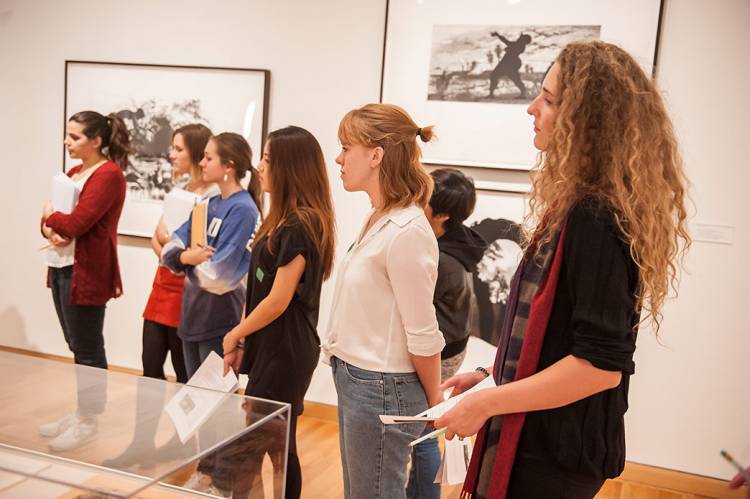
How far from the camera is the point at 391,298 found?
179 centimetres

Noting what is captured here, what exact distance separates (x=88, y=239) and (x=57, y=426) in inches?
86.4

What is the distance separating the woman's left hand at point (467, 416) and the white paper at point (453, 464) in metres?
0.43

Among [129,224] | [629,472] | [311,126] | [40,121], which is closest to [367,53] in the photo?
[311,126]

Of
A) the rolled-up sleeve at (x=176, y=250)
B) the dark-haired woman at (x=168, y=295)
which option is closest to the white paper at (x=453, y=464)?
the rolled-up sleeve at (x=176, y=250)

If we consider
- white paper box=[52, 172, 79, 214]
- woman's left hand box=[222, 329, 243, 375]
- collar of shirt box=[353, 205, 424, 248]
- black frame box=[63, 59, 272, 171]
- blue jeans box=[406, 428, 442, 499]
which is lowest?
blue jeans box=[406, 428, 442, 499]

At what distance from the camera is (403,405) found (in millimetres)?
1790

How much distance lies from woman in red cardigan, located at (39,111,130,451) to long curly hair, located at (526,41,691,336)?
9.07 ft

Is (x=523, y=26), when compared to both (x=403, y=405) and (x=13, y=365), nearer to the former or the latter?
(x=403, y=405)

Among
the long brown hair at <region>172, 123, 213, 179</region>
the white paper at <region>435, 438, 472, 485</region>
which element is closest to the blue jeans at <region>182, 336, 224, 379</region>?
the long brown hair at <region>172, 123, 213, 179</region>

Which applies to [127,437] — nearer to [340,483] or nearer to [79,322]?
[340,483]

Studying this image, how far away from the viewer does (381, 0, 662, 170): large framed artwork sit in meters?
3.54

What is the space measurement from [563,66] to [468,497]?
0.87 metres

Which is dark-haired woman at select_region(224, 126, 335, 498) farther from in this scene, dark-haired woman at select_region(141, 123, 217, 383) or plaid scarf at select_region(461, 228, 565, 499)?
plaid scarf at select_region(461, 228, 565, 499)

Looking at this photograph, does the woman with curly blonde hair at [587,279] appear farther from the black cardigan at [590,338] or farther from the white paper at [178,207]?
the white paper at [178,207]
